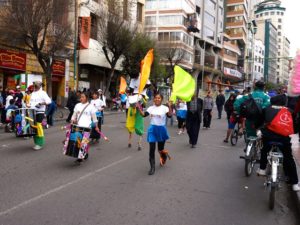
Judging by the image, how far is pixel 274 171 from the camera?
535 cm

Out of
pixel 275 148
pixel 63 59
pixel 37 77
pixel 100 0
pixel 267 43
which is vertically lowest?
pixel 275 148

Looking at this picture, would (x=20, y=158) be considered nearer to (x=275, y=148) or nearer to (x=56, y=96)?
(x=275, y=148)

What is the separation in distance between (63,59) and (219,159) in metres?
20.7

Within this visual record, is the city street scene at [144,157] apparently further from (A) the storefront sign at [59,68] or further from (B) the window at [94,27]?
(B) the window at [94,27]

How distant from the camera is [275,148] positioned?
230 inches

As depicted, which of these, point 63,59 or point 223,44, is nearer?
point 63,59

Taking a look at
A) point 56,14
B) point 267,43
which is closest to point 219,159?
point 56,14

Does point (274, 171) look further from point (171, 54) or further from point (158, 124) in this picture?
point (171, 54)

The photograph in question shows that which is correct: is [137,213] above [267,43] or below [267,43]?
below

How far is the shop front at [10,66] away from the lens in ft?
71.5

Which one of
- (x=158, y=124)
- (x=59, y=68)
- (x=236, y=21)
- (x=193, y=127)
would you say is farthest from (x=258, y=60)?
(x=158, y=124)

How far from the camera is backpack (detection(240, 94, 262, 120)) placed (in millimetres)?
6254

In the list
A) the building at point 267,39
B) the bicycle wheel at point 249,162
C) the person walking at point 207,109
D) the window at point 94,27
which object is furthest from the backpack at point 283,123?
the building at point 267,39

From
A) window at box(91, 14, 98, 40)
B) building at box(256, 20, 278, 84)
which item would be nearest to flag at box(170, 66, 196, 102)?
window at box(91, 14, 98, 40)
